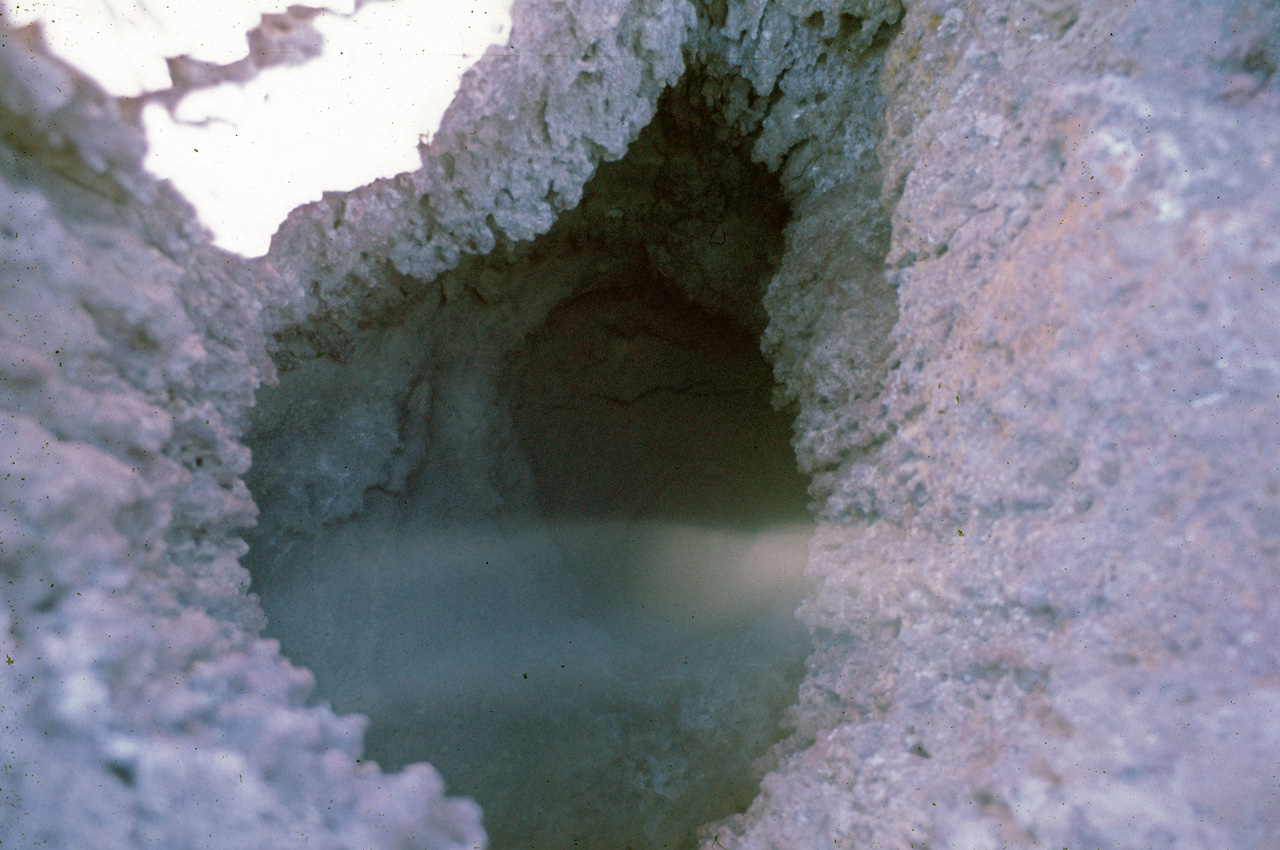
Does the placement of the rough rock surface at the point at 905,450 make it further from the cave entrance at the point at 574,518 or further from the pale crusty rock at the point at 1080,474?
the cave entrance at the point at 574,518

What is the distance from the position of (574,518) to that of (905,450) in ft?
5.42

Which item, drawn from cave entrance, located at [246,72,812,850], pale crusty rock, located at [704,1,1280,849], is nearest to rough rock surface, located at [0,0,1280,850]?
pale crusty rock, located at [704,1,1280,849]

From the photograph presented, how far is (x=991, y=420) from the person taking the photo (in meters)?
1.41

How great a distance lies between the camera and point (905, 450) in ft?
5.25

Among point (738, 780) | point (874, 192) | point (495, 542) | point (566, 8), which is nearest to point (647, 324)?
point (495, 542)

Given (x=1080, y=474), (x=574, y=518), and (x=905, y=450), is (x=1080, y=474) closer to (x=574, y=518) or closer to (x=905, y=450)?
(x=905, y=450)

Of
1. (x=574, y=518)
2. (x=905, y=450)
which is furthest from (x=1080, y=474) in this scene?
(x=574, y=518)

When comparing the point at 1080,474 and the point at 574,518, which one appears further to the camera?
the point at 574,518

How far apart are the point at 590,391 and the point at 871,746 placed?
188 centimetres

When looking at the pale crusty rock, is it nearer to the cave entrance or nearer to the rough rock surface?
the rough rock surface

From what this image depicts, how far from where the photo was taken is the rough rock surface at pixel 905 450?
110cm

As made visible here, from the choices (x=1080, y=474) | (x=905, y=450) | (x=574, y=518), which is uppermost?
(x=574, y=518)

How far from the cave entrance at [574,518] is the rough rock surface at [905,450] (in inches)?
18.1

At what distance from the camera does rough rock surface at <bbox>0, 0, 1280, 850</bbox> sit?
3.60 ft
